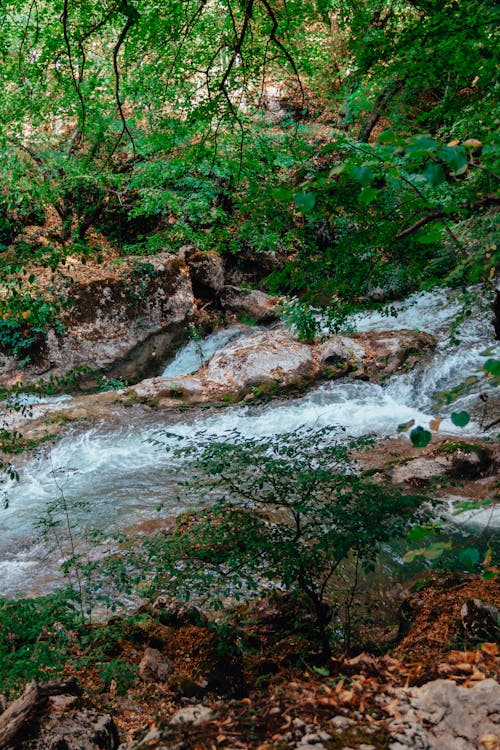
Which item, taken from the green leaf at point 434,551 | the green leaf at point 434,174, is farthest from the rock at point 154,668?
the green leaf at point 434,174

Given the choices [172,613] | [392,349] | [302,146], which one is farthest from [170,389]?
[302,146]

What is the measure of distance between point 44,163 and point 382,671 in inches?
413

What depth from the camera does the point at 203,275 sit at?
12055 mm

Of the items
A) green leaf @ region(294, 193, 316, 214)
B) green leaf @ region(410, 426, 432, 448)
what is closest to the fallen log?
green leaf @ region(410, 426, 432, 448)

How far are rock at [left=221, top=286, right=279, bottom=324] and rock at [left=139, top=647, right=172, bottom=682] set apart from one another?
9.34m

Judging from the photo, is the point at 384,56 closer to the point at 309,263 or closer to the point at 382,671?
the point at 309,263

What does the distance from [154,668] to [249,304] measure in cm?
977

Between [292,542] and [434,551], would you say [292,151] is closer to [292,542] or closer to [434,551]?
[292,542]

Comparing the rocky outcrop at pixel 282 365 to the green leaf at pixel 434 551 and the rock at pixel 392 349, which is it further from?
the green leaf at pixel 434 551

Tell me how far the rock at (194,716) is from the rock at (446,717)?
718 mm

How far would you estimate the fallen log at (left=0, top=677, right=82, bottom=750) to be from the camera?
203cm

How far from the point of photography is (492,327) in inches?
375

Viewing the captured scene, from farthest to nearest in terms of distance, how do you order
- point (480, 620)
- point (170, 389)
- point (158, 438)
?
point (170, 389) → point (158, 438) → point (480, 620)

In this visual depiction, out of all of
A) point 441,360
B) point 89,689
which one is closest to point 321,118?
point 441,360
